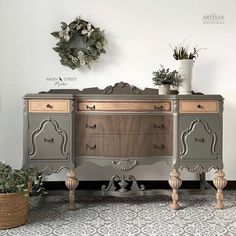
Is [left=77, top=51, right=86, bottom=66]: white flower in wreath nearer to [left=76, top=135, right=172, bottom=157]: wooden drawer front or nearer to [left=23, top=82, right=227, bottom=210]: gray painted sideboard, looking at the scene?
[left=23, top=82, right=227, bottom=210]: gray painted sideboard

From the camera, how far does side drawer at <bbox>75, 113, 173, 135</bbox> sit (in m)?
2.33

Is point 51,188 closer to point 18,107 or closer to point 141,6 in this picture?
point 18,107

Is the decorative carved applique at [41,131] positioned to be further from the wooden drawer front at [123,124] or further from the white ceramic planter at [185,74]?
the white ceramic planter at [185,74]


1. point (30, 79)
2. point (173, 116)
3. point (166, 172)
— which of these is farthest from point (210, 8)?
point (30, 79)

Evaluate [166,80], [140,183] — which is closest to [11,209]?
[140,183]

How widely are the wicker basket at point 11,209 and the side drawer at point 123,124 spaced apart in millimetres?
658

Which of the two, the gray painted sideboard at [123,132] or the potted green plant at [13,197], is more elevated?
the gray painted sideboard at [123,132]

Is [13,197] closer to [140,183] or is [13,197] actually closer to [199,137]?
[140,183]

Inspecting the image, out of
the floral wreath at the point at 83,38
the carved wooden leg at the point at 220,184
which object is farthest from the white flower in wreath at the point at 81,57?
the carved wooden leg at the point at 220,184

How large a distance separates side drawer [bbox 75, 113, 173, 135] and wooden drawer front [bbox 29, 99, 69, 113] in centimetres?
13

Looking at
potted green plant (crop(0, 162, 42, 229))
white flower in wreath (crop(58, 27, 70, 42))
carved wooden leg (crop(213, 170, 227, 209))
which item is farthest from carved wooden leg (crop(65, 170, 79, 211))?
white flower in wreath (crop(58, 27, 70, 42))

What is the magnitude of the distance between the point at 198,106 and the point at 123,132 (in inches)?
23.9

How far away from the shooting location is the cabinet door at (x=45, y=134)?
228cm

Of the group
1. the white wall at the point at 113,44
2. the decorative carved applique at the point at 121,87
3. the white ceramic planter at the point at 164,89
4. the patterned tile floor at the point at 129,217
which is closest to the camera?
the patterned tile floor at the point at 129,217
